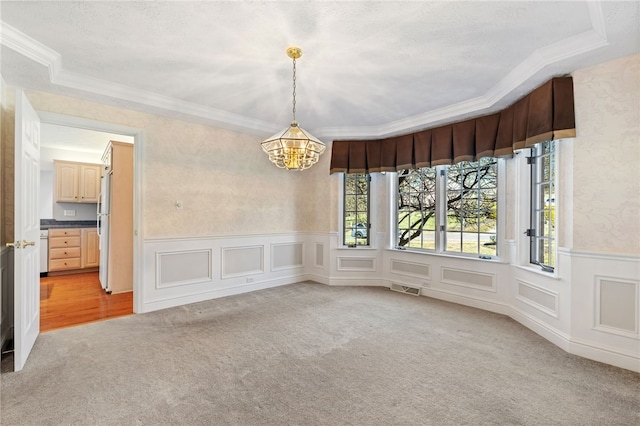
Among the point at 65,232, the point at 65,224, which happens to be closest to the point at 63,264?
the point at 65,232

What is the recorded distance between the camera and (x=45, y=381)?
227 cm

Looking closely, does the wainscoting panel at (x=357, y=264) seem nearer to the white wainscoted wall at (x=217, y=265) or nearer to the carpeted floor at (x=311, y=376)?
the white wainscoted wall at (x=217, y=265)

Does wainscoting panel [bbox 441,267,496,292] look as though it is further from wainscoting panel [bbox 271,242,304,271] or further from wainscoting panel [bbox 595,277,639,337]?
wainscoting panel [bbox 271,242,304,271]

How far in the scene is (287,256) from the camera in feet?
18.0

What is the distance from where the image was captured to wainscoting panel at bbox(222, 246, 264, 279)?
468 centimetres

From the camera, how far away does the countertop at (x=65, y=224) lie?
616 centimetres

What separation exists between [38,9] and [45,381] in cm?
271

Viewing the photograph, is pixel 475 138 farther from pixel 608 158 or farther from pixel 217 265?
pixel 217 265

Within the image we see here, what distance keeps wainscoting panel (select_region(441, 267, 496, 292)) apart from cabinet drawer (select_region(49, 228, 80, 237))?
23.4 ft

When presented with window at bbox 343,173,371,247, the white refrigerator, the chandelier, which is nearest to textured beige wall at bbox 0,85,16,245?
the white refrigerator

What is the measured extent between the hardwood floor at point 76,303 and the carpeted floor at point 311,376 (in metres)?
0.41

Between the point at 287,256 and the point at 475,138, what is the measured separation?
3.52 metres

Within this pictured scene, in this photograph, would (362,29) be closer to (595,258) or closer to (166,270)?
(595,258)

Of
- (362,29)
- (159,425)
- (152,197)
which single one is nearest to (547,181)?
(362,29)
